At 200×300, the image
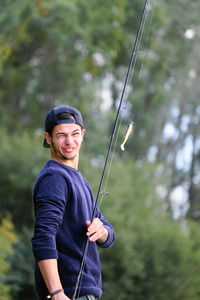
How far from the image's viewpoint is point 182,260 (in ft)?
65.4

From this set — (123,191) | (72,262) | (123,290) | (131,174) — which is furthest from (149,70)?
(72,262)

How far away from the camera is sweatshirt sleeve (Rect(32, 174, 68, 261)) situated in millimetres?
3227

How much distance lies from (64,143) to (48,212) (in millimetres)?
383

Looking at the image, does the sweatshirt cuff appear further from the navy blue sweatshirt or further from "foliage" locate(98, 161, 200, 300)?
"foliage" locate(98, 161, 200, 300)

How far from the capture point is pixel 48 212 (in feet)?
10.7

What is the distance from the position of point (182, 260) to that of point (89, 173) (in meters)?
3.24

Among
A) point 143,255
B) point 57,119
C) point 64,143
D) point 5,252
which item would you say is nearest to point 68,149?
point 64,143

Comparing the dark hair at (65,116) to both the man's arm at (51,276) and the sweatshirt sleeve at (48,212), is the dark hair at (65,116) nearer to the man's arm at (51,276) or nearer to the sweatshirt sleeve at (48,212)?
the sweatshirt sleeve at (48,212)

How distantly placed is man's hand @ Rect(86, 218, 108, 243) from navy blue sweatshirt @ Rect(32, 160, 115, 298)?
0.03 m

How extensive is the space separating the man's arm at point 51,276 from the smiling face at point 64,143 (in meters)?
0.53

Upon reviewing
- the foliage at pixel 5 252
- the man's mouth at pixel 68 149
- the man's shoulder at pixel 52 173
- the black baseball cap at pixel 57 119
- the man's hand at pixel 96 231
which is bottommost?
the man's hand at pixel 96 231

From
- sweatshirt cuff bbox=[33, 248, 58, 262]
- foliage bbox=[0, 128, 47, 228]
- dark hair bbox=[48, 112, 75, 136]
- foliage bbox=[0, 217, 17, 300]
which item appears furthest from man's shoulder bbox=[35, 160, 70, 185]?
foliage bbox=[0, 128, 47, 228]

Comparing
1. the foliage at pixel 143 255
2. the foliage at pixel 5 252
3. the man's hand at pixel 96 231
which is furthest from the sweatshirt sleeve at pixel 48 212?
the foliage at pixel 143 255

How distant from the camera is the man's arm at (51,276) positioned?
3.19 meters
